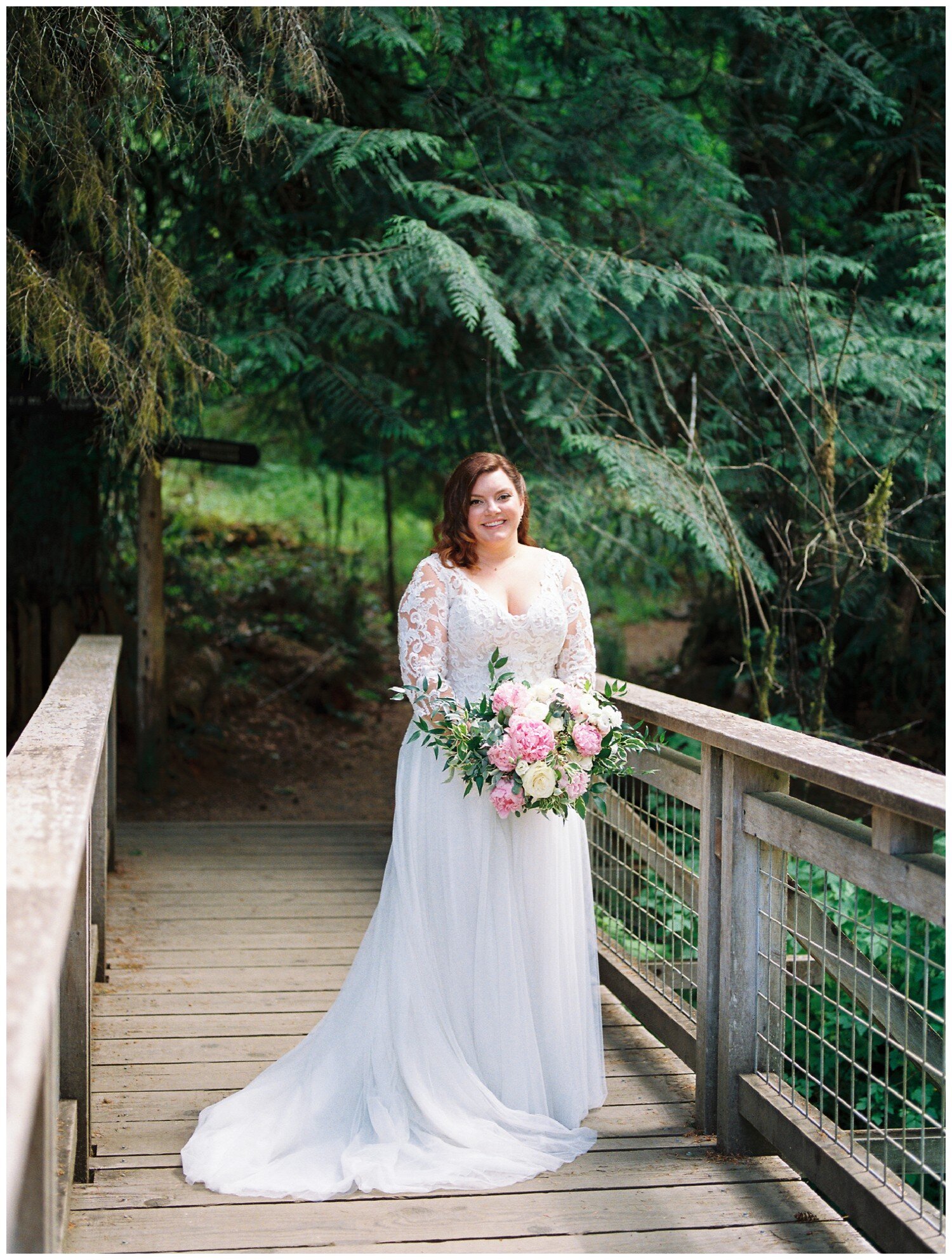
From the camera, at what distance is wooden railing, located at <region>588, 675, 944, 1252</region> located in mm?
2395

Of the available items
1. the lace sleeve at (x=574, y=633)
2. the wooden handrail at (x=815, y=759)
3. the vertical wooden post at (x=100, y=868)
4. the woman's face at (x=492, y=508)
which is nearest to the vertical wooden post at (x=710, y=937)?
the wooden handrail at (x=815, y=759)

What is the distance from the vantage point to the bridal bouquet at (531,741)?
312 centimetres

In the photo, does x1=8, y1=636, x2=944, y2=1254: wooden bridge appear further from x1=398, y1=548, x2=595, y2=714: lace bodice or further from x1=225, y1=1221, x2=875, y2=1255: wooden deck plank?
x1=398, y1=548, x2=595, y2=714: lace bodice

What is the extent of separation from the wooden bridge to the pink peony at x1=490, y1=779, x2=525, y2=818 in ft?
1.80

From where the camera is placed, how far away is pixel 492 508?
3.44 metres

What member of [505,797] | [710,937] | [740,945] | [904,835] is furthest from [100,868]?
[904,835]

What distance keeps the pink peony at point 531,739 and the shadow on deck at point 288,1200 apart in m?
1.05

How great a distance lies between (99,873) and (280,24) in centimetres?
340

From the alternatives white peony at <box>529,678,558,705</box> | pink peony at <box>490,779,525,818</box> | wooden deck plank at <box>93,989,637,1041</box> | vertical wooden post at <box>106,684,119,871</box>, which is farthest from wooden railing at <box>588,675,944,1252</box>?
vertical wooden post at <box>106,684,119,871</box>

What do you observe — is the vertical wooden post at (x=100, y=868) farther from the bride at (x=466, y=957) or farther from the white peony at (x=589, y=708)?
the white peony at (x=589, y=708)

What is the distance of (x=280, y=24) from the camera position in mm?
4875

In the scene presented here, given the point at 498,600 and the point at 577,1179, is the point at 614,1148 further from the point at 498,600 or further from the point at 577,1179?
the point at 498,600

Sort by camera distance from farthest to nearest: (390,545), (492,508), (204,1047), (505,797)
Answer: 1. (390,545)
2. (204,1047)
3. (492,508)
4. (505,797)

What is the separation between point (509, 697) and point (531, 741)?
0.16 metres
